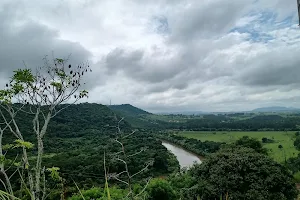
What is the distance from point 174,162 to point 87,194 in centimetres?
2893

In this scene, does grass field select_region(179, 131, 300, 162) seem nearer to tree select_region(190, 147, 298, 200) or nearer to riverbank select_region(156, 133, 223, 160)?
riverbank select_region(156, 133, 223, 160)

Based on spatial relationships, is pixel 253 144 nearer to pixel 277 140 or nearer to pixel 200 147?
pixel 200 147

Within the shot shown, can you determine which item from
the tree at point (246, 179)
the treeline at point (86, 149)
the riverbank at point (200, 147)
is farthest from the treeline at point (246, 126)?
the tree at point (246, 179)

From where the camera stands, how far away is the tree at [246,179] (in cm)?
1473

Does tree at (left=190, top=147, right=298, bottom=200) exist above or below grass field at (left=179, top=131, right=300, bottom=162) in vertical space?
above

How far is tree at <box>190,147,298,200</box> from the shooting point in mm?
14727

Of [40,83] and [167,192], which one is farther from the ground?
[40,83]

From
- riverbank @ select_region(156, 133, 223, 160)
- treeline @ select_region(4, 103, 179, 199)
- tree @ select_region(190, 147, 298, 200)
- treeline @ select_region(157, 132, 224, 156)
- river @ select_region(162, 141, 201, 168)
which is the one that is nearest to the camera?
tree @ select_region(190, 147, 298, 200)

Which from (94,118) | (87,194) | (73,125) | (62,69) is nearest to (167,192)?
(87,194)

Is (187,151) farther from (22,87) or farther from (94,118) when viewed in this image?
(22,87)

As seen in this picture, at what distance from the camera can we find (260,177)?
1535cm

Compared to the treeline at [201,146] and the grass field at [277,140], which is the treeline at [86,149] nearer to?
the treeline at [201,146]

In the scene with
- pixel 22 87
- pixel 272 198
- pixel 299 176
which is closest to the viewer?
pixel 22 87

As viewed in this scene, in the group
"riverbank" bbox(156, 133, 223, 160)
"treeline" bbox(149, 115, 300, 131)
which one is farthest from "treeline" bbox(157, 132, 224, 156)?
"treeline" bbox(149, 115, 300, 131)
